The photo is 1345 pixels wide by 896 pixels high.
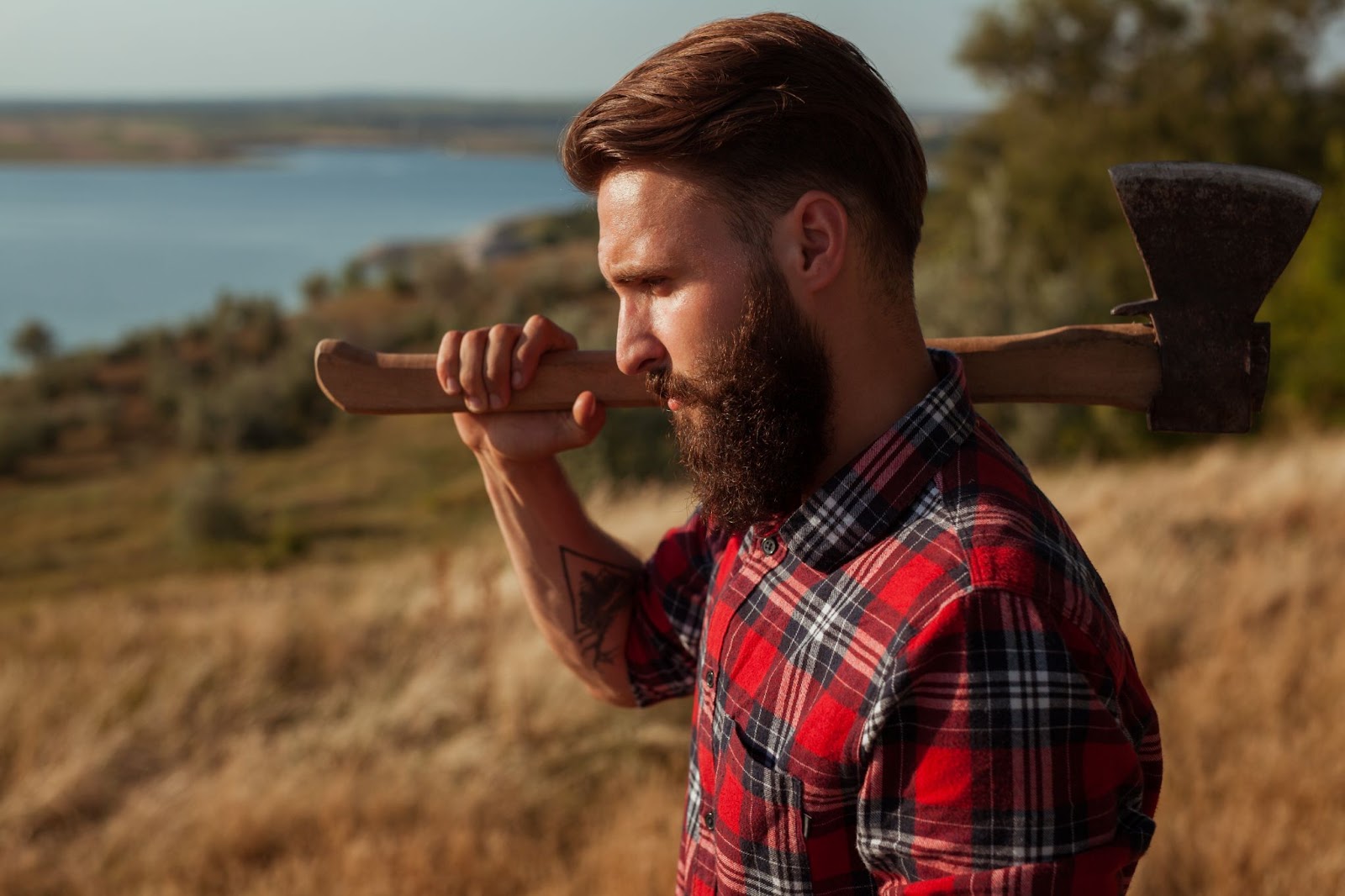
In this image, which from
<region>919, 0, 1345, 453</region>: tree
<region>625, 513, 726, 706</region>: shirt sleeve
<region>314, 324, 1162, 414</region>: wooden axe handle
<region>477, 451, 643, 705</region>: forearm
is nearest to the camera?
<region>314, 324, 1162, 414</region>: wooden axe handle

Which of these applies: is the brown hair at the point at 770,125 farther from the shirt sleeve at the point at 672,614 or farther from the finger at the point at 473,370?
the shirt sleeve at the point at 672,614

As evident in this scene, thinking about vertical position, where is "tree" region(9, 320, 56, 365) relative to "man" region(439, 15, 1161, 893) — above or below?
below

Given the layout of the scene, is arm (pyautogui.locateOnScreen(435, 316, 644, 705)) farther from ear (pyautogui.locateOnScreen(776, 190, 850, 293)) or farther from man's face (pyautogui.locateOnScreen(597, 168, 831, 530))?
ear (pyautogui.locateOnScreen(776, 190, 850, 293))

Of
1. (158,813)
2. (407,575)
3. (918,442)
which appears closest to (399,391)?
(918,442)

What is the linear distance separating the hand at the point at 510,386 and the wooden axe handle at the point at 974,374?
0.03m

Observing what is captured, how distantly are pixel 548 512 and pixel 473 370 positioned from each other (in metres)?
0.31

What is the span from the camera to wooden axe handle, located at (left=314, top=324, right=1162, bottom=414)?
1775 mm

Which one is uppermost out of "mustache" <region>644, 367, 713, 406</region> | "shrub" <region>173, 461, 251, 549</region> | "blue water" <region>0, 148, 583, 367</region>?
"mustache" <region>644, 367, 713, 406</region>

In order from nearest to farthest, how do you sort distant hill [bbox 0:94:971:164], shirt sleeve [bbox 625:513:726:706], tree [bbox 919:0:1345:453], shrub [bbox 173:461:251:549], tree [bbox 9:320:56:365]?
1. shirt sleeve [bbox 625:513:726:706]
2. shrub [bbox 173:461:251:549]
3. tree [bbox 919:0:1345:453]
4. tree [bbox 9:320:56:365]
5. distant hill [bbox 0:94:971:164]

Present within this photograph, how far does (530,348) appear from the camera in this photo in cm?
184

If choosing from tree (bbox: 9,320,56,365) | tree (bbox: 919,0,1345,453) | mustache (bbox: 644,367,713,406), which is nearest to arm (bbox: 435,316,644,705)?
mustache (bbox: 644,367,713,406)

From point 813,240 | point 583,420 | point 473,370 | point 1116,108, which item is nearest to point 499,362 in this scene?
point 473,370

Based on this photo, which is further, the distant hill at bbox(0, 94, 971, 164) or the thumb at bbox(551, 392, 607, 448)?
the distant hill at bbox(0, 94, 971, 164)

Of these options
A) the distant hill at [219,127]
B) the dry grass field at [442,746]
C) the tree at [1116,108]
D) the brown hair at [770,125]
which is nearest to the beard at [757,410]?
the brown hair at [770,125]
